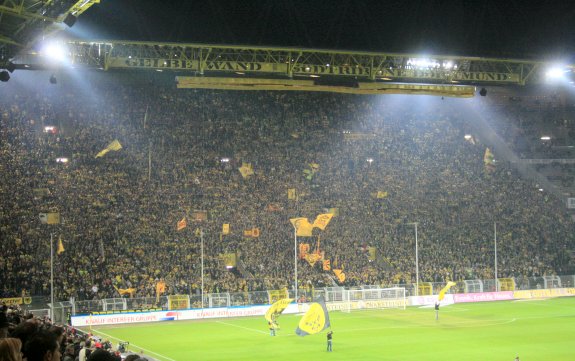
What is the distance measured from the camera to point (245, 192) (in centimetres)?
5428

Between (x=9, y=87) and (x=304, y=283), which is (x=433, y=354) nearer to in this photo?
(x=304, y=283)

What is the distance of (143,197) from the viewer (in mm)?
50344

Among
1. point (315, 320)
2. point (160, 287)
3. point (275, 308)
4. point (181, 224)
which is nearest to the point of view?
point (315, 320)

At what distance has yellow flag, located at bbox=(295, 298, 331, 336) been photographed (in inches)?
1323

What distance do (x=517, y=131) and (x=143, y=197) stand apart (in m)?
37.6

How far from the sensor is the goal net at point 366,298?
48500 millimetres

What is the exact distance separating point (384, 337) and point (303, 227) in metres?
14.0

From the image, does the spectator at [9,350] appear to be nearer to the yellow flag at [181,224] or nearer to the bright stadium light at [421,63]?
the bright stadium light at [421,63]

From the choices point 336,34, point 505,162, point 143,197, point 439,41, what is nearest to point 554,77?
point 439,41

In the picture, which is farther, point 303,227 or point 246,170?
point 246,170

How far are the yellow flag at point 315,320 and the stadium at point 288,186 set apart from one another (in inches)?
4.1

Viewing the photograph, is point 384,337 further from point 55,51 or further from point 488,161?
point 488,161

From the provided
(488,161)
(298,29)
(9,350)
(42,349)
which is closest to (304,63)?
(298,29)

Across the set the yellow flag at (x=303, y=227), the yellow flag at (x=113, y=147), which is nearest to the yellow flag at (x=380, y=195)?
the yellow flag at (x=303, y=227)
